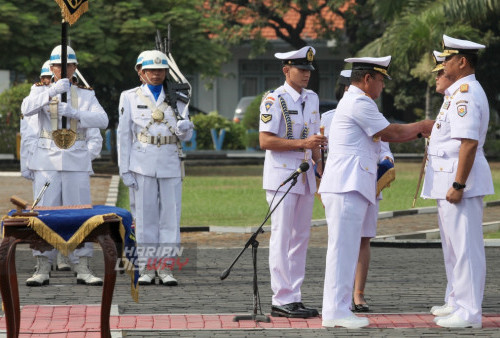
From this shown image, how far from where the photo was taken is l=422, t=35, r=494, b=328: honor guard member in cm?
873

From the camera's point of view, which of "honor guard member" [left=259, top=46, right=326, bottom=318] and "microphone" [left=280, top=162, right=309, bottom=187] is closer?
"microphone" [left=280, top=162, right=309, bottom=187]

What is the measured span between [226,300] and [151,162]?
1822 mm

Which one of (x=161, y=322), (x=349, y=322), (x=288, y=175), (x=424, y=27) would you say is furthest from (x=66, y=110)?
(x=424, y=27)

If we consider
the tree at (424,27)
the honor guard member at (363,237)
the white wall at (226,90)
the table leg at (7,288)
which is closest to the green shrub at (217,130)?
the tree at (424,27)

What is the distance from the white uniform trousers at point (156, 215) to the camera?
1160 cm

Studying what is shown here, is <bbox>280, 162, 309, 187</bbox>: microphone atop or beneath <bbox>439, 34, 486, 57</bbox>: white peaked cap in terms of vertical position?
beneath

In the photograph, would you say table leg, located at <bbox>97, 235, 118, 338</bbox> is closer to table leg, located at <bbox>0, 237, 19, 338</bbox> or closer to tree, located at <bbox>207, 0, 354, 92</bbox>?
table leg, located at <bbox>0, 237, 19, 338</bbox>

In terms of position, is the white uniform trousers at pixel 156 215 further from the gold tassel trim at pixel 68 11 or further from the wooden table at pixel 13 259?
the wooden table at pixel 13 259

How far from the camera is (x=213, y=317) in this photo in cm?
923

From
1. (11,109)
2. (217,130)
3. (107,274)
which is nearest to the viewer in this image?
(107,274)

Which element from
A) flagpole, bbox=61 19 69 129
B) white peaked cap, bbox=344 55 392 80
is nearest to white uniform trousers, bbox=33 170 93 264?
flagpole, bbox=61 19 69 129

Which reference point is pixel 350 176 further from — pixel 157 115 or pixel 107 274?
pixel 157 115

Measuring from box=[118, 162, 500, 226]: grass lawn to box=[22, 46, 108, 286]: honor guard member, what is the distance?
5809 millimetres

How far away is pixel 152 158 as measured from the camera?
11.5 meters
